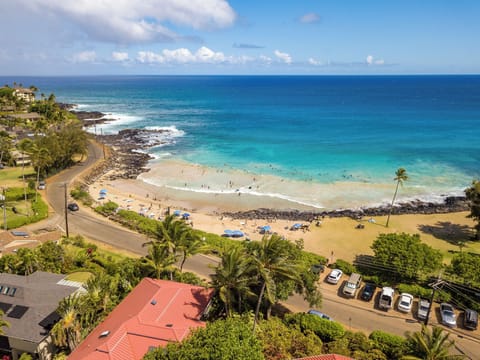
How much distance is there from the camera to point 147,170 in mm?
76625

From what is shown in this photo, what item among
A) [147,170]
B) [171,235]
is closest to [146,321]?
[171,235]

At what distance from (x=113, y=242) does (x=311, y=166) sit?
5019 centimetres

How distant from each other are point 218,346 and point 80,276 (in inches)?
819

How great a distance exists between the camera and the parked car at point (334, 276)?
35.3 meters

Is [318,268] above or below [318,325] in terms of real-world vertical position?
below

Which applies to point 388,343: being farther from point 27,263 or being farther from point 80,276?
point 27,263

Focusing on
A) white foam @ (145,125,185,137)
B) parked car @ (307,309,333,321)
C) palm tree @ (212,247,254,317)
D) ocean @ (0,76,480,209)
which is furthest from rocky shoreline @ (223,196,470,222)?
white foam @ (145,125,185,137)

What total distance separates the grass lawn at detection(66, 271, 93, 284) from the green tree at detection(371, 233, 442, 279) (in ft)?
95.8

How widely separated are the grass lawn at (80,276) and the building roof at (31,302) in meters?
2.18

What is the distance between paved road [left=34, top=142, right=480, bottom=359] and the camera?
94.4 ft

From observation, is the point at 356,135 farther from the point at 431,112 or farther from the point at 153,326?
the point at 153,326

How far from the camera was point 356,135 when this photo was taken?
106 m

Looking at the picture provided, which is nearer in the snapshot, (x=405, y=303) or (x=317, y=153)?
(x=405, y=303)

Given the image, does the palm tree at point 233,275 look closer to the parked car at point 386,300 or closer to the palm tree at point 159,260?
the palm tree at point 159,260
